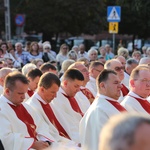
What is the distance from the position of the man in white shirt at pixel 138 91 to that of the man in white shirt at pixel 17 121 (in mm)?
1156

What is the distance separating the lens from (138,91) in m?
6.24

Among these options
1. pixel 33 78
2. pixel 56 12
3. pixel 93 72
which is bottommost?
pixel 93 72

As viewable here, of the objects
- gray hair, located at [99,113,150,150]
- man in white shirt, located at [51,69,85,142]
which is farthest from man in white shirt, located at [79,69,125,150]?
gray hair, located at [99,113,150,150]

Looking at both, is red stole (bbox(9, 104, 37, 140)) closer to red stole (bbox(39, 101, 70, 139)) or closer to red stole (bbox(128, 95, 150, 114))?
red stole (bbox(39, 101, 70, 139))

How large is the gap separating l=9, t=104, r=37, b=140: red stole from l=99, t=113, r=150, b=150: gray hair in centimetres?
426

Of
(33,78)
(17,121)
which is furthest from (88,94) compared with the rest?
(17,121)

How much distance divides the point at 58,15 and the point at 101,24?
3.44 metres

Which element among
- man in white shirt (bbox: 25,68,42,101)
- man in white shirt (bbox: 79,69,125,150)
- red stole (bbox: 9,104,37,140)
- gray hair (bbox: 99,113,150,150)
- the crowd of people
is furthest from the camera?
man in white shirt (bbox: 25,68,42,101)

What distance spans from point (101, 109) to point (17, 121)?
4.25 ft

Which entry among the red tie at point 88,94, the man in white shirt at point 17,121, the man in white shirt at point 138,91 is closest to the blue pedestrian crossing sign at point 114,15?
the red tie at point 88,94

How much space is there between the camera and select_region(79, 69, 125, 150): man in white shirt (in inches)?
190

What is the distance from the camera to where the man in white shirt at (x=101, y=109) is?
4.82 metres

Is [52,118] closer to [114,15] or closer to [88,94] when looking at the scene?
[88,94]

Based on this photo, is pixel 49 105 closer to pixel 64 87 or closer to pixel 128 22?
pixel 64 87
